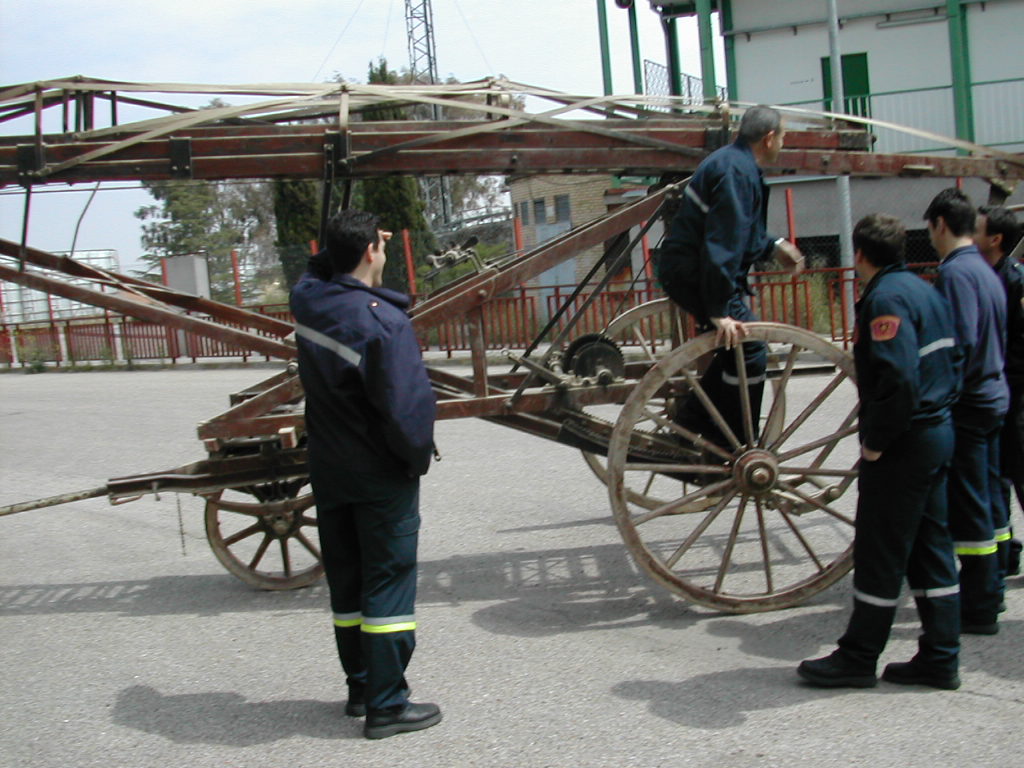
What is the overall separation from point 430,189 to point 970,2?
25.9 metres

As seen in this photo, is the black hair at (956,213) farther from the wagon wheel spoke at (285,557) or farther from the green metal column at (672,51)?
the green metal column at (672,51)

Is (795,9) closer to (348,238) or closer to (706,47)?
(706,47)

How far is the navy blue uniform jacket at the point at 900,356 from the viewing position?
3.62 metres

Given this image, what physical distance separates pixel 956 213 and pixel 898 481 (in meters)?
1.21

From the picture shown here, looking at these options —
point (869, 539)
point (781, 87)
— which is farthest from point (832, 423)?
point (781, 87)

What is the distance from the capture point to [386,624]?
12.3ft

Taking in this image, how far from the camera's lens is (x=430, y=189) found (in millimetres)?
44594

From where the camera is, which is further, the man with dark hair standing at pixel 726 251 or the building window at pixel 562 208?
the building window at pixel 562 208

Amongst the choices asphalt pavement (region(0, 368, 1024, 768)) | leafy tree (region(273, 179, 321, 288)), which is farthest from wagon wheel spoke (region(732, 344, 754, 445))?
leafy tree (region(273, 179, 321, 288))

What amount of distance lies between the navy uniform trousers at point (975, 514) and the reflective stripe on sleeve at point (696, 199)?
133 cm

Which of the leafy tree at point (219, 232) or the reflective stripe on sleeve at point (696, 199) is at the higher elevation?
the leafy tree at point (219, 232)

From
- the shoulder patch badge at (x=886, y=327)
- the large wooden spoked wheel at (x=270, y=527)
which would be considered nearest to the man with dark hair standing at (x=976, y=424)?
the shoulder patch badge at (x=886, y=327)

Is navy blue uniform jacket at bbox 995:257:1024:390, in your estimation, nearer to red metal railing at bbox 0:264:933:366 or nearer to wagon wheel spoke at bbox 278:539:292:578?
red metal railing at bbox 0:264:933:366

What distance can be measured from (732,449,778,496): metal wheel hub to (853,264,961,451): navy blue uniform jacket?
865mm
